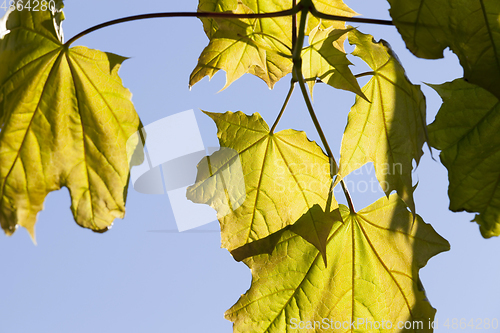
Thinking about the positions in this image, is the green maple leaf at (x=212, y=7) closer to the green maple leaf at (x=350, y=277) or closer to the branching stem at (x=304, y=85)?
the branching stem at (x=304, y=85)

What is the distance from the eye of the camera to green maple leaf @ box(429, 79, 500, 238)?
2.72 ft

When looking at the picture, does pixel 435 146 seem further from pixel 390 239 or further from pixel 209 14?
pixel 209 14

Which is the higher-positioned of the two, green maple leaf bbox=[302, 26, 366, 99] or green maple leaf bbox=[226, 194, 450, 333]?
green maple leaf bbox=[302, 26, 366, 99]

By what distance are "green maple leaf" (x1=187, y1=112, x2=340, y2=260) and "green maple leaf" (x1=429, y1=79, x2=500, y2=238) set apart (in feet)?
0.98

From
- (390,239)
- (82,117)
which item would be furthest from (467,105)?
(82,117)

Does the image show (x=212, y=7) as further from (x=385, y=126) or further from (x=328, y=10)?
(x=385, y=126)

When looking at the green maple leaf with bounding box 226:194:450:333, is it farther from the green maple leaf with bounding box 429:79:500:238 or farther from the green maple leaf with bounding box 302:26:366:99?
the green maple leaf with bounding box 302:26:366:99

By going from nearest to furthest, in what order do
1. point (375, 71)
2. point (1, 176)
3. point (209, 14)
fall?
1. point (209, 14)
2. point (1, 176)
3. point (375, 71)

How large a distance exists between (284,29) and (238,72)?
144 millimetres

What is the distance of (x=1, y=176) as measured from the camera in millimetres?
688

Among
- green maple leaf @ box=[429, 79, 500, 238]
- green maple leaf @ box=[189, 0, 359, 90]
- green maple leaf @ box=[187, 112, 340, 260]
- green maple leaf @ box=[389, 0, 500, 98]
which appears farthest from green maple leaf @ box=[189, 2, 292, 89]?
green maple leaf @ box=[429, 79, 500, 238]

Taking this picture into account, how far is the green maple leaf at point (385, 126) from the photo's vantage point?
689 mm

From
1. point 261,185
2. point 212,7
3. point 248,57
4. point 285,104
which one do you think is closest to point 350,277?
point 261,185

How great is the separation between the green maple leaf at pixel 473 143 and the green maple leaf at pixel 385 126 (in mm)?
139
